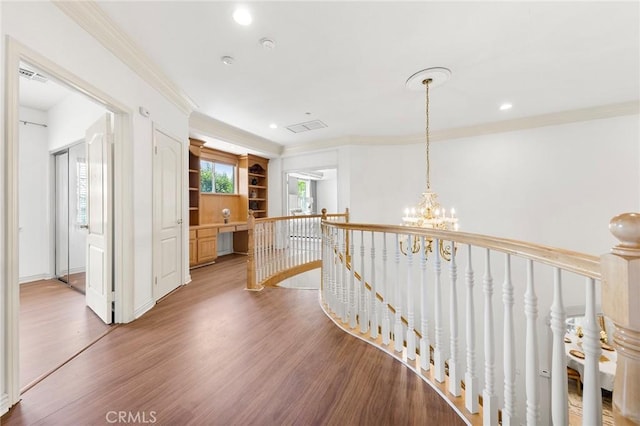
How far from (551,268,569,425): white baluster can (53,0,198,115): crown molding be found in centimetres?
332

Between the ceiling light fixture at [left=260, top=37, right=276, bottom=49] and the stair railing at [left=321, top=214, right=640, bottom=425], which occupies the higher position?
the ceiling light fixture at [left=260, top=37, right=276, bottom=49]

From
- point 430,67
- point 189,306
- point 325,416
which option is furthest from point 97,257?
point 430,67

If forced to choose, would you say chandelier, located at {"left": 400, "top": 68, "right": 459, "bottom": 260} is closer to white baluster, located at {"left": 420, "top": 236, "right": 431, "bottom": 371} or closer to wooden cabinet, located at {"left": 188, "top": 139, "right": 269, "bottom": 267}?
white baluster, located at {"left": 420, "top": 236, "right": 431, "bottom": 371}

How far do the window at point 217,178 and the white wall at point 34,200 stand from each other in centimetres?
238

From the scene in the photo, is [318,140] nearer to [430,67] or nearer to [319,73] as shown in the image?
[319,73]

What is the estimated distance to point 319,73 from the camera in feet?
9.80

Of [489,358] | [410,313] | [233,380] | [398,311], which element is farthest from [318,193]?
[489,358]

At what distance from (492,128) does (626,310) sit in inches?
204

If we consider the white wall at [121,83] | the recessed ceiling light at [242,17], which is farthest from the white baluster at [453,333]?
the white wall at [121,83]

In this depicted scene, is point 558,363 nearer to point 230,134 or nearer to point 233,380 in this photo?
point 233,380

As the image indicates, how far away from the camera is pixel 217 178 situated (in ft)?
19.7

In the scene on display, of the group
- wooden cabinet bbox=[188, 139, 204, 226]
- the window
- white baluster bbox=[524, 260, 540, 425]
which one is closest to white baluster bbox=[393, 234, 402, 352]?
white baluster bbox=[524, 260, 540, 425]

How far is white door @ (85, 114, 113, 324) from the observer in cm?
252

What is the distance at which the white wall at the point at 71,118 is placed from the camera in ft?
10.9
